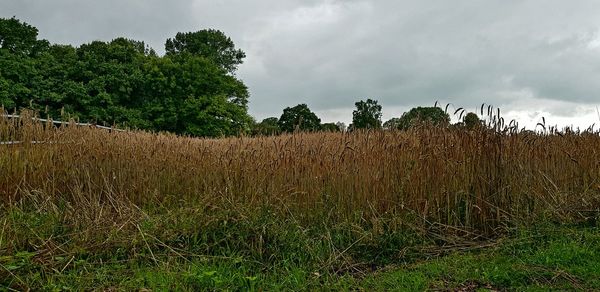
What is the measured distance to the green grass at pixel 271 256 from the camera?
281cm

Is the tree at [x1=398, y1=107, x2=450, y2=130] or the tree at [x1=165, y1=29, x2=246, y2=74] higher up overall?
the tree at [x1=165, y1=29, x2=246, y2=74]

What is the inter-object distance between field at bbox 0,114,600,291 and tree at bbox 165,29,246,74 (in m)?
35.6

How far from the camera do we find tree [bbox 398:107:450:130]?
4680 millimetres

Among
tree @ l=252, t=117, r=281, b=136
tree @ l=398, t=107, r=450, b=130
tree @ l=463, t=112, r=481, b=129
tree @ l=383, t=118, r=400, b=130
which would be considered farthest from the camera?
tree @ l=252, t=117, r=281, b=136

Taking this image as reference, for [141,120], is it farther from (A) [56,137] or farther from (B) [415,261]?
(B) [415,261]

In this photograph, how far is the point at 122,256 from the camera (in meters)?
3.25

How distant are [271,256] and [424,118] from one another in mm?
2757

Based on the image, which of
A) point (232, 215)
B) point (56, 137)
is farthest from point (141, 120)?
point (232, 215)

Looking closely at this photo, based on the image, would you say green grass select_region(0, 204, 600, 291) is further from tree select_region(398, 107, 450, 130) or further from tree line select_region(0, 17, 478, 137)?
tree line select_region(0, 17, 478, 137)

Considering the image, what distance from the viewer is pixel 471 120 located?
441 centimetres

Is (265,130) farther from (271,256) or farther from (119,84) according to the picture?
(119,84)

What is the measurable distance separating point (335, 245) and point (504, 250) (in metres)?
1.45

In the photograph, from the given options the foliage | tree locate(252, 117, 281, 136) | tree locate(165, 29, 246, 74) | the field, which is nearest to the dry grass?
the field

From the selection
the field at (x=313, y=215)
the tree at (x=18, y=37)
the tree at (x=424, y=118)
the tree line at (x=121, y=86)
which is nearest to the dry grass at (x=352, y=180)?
the field at (x=313, y=215)
